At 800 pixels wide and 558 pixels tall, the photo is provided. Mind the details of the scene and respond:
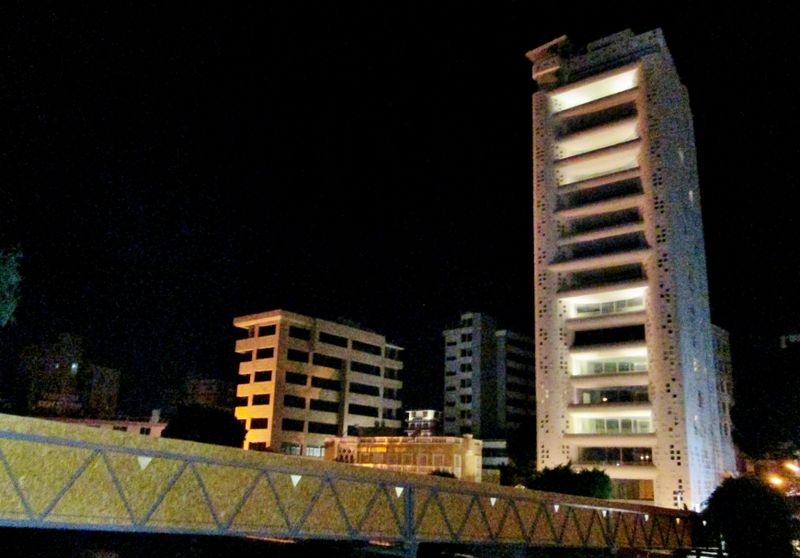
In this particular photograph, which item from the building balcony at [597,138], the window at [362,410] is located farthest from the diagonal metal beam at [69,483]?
the window at [362,410]

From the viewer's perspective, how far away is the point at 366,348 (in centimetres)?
9556

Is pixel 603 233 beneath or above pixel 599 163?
beneath

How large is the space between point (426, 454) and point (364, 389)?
2584 cm

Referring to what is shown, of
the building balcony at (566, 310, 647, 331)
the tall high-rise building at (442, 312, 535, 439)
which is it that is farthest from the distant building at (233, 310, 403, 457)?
the building balcony at (566, 310, 647, 331)

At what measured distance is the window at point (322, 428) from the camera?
85.3 metres

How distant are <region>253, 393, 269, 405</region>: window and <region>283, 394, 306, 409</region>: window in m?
2.25

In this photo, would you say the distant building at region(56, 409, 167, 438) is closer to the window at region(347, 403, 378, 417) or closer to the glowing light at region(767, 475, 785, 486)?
the window at region(347, 403, 378, 417)

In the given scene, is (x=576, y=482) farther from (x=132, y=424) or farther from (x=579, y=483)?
(x=132, y=424)

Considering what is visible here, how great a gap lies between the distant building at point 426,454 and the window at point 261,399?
1505 centimetres

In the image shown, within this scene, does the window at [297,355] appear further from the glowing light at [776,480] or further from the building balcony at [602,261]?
the glowing light at [776,480]

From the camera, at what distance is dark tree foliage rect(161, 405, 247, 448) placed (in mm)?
49531

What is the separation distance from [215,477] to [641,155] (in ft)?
182

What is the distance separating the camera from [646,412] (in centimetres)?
5688

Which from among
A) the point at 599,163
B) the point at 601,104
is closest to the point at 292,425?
the point at 599,163
